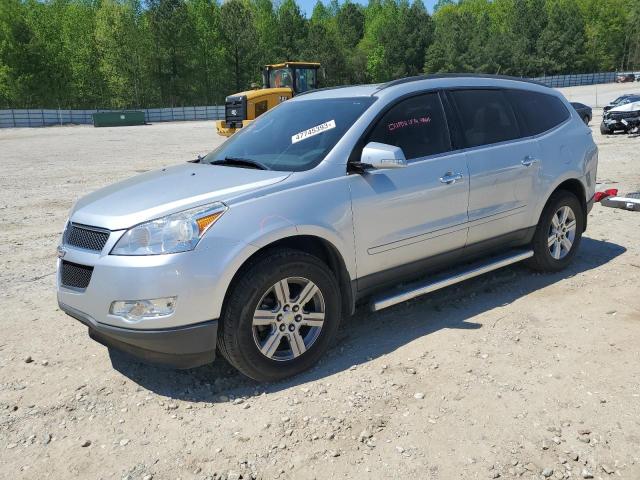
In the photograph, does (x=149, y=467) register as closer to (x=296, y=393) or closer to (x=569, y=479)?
(x=296, y=393)

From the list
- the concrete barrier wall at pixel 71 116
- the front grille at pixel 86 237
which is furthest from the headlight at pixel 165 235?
the concrete barrier wall at pixel 71 116

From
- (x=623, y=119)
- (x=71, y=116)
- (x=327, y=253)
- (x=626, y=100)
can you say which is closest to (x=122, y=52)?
(x=71, y=116)

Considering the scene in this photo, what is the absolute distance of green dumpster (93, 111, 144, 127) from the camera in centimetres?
4625

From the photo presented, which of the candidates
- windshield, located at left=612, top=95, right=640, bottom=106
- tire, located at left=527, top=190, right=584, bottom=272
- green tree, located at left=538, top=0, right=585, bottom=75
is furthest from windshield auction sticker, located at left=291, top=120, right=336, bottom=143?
green tree, located at left=538, top=0, right=585, bottom=75

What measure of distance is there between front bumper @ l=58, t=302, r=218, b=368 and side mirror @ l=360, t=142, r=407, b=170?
1.43 metres

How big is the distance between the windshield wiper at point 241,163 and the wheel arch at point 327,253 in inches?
22.7

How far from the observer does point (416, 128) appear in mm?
4227

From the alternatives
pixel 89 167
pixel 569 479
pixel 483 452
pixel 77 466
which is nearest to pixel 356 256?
pixel 483 452

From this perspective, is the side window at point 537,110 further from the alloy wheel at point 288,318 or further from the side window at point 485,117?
the alloy wheel at point 288,318

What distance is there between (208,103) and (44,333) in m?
73.7

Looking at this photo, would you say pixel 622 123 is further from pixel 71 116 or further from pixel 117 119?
pixel 71 116

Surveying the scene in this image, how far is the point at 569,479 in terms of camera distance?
2.61 meters

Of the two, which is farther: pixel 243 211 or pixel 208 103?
pixel 208 103

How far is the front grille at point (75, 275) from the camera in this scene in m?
3.28
